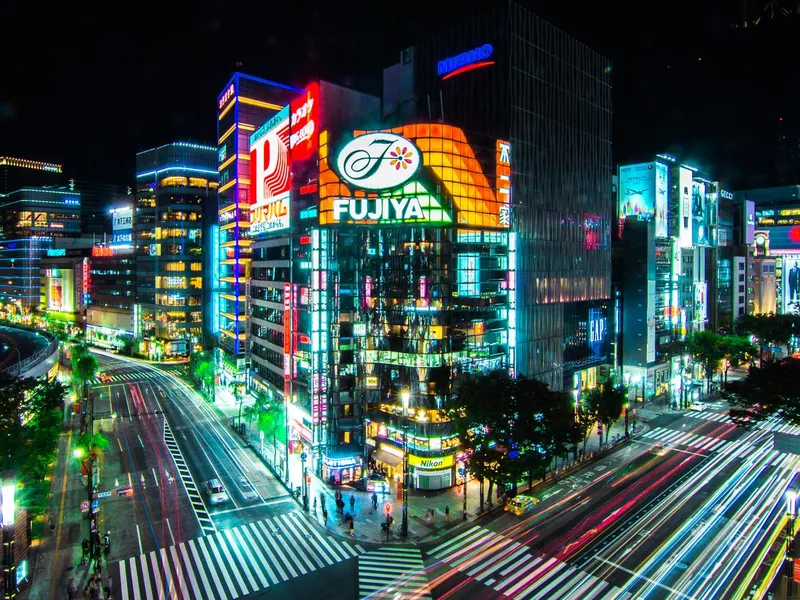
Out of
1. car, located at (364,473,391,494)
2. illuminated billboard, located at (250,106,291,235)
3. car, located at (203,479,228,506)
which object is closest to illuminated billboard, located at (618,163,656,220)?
illuminated billboard, located at (250,106,291,235)

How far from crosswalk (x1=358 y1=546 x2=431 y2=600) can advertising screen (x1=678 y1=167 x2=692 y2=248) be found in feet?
252

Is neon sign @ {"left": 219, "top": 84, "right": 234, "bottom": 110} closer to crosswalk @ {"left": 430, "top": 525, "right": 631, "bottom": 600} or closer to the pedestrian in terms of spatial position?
the pedestrian

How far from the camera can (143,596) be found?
98.8 feet

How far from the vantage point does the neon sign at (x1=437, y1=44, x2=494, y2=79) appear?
60128 mm

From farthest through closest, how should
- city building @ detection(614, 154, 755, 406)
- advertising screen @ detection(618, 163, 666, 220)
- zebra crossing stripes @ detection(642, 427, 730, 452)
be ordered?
advertising screen @ detection(618, 163, 666, 220), city building @ detection(614, 154, 755, 406), zebra crossing stripes @ detection(642, 427, 730, 452)

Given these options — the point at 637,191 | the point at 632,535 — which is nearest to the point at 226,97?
the point at 637,191

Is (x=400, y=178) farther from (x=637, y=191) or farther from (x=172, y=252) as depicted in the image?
(x=172, y=252)

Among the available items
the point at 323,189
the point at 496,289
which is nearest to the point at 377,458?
the point at 496,289

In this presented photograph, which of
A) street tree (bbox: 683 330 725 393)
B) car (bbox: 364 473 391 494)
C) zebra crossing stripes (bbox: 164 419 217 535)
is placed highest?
street tree (bbox: 683 330 725 393)

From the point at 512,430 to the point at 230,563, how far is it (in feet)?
74.3

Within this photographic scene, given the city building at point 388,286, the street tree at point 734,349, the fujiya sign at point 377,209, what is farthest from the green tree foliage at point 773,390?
the street tree at point 734,349

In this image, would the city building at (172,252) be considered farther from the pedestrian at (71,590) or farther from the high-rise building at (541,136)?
the pedestrian at (71,590)

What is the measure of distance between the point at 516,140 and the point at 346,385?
33742 mm

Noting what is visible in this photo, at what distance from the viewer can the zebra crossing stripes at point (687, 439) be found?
58531 millimetres
